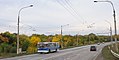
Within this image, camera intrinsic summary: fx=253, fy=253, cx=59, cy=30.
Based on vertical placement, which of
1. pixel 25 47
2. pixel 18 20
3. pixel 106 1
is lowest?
pixel 25 47

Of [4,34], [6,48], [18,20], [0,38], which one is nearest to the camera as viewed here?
[18,20]

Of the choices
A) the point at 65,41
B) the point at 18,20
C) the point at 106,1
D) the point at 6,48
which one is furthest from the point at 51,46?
the point at 65,41

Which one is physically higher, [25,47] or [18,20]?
[18,20]

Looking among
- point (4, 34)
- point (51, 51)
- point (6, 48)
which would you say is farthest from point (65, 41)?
point (51, 51)

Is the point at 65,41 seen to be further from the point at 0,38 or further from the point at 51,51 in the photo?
the point at 51,51

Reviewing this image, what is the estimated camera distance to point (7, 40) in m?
99.6

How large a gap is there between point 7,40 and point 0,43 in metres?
2.95

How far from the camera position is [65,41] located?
141 meters

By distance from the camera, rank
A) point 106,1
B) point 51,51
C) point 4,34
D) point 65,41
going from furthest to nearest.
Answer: point 65,41 < point 4,34 < point 51,51 < point 106,1

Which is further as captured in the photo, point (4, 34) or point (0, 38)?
point (4, 34)

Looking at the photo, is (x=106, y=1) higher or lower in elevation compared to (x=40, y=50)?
higher

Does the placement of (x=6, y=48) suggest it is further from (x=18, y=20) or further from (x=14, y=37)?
(x=18, y=20)

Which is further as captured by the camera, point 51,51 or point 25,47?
point 25,47

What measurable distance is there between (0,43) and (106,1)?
70388 mm
